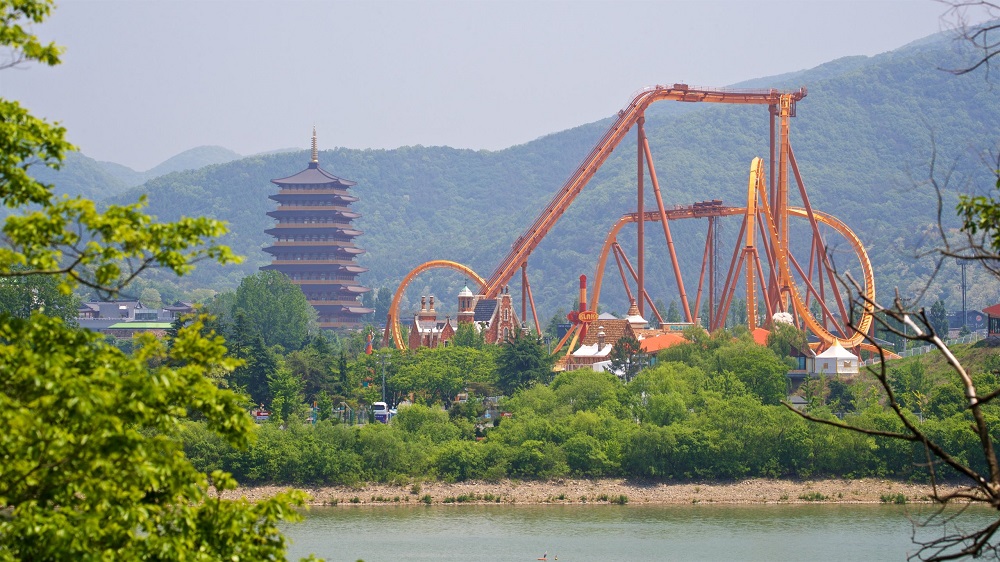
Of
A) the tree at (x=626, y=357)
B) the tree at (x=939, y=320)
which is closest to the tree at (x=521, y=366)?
the tree at (x=626, y=357)

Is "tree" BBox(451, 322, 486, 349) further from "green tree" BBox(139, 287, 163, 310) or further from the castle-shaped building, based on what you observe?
"green tree" BBox(139, 287, 163, 310)

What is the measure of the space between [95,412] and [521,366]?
204ft

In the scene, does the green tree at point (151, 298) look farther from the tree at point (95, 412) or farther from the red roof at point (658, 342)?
the tree at point (95, 412)

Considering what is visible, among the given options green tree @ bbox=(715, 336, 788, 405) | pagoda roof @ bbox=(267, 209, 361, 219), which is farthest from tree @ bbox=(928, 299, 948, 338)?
pagoda roof @ bbox=(267, 209, 361, 219)

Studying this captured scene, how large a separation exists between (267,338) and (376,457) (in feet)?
137

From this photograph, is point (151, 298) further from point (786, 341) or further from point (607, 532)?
point (607, 532)

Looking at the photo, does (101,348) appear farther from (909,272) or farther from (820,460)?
(909,272)

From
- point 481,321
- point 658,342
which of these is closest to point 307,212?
point 481,321

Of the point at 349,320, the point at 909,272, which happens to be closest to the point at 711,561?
the point at 349,320

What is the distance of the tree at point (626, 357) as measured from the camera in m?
75.4

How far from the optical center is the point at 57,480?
11.9 m

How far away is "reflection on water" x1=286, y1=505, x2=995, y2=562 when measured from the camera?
142ft

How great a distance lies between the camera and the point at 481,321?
89.0 metres

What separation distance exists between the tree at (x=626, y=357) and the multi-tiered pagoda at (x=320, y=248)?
2824 inches
